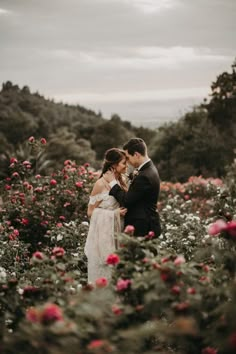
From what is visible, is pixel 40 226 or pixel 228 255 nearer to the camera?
pixel 228 255

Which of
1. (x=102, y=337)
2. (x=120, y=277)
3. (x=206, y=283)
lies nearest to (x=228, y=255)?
(x=206, y=283)

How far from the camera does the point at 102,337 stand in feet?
7.22

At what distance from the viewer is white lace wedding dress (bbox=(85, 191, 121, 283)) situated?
189 inches

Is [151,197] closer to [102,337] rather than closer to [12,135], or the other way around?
[102,337]

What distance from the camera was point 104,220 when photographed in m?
4.84

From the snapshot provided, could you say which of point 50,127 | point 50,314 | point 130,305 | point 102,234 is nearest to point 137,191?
point 102,234

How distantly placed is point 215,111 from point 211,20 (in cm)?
871

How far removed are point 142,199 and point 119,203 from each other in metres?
0.31

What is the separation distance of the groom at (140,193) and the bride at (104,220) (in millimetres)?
95

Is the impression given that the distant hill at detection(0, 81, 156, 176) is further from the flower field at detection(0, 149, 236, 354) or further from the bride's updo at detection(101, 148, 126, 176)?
the flower field at detection(0, 149, 236, 354)

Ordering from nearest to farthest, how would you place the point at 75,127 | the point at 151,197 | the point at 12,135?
1. the point at 151,197
2. the point at 12,135
3. the point at 75,127

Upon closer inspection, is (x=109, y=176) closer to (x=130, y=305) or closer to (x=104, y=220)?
(x=104, y=220)

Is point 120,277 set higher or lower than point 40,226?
higher

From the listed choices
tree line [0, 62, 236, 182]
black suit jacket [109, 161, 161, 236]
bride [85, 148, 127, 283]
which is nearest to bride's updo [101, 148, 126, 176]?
bride [85, 148, 127, 283]
